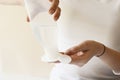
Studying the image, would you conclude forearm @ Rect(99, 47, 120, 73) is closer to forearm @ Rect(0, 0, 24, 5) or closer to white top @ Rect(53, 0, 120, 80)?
white top @ Rect(53, 0, 120, 80)

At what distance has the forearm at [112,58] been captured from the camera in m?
0.73

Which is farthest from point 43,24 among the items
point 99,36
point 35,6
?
point 99,36

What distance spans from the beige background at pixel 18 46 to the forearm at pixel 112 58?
0.48 meters

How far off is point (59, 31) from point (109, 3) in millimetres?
200

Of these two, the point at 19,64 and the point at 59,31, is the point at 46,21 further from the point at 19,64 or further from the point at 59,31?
the point at 19,64

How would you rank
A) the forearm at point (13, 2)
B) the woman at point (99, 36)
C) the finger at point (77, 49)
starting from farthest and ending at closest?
the forearm at point (13, 2) → the woman at point (99, 36) → the finger at point (77, 49)

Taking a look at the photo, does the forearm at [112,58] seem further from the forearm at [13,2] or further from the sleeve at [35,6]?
the forearm at [13,2]

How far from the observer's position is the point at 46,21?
34.7 inches

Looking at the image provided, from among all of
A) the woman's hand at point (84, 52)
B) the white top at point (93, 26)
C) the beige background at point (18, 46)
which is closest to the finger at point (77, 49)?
the woman's hand at point (84, 52)

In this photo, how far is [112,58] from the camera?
737 mm

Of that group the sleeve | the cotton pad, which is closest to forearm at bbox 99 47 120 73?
the cotton pad

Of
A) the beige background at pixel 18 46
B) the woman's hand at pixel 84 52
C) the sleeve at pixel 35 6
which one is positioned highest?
the sleeve at pixel 35 6

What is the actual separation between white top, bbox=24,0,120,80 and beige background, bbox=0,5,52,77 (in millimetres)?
345

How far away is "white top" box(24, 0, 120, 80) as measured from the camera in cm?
78
